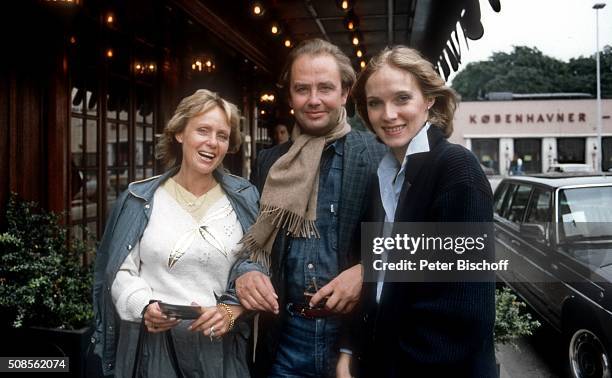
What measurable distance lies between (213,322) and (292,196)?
511mm

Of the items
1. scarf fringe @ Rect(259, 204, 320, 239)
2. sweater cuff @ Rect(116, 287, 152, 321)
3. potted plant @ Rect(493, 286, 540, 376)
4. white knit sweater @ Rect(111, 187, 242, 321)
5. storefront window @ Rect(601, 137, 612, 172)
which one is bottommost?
potted plant @ Rect(493, 286, 540, 376)

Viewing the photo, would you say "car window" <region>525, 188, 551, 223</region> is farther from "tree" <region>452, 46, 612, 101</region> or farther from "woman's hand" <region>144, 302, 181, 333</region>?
"woman's hand" <region>144, 302, 181, 333</region>

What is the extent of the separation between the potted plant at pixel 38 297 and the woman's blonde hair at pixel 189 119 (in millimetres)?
1264

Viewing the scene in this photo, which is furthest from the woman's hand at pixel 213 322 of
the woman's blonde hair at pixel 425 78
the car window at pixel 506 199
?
the car window at pixel 506 199

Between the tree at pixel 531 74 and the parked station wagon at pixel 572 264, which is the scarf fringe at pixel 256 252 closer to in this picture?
the parked station wagon at pixel 572 264

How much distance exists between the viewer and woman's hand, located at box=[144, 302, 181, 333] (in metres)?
1.62

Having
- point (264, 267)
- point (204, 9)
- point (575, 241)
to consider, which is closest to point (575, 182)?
point (575, 241)

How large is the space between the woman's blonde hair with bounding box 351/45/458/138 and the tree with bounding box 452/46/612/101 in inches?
72.2

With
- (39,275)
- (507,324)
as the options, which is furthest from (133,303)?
(507,324)

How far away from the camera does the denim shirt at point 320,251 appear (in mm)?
1693

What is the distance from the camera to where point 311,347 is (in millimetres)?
1706

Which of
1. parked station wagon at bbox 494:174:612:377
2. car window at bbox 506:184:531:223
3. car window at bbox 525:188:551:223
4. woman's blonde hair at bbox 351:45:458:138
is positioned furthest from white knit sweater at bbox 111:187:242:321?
car window at bbox 506:184:531:223

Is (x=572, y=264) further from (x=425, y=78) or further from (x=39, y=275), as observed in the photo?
(x=39, y=275)

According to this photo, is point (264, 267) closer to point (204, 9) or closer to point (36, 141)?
point (36, 141)
